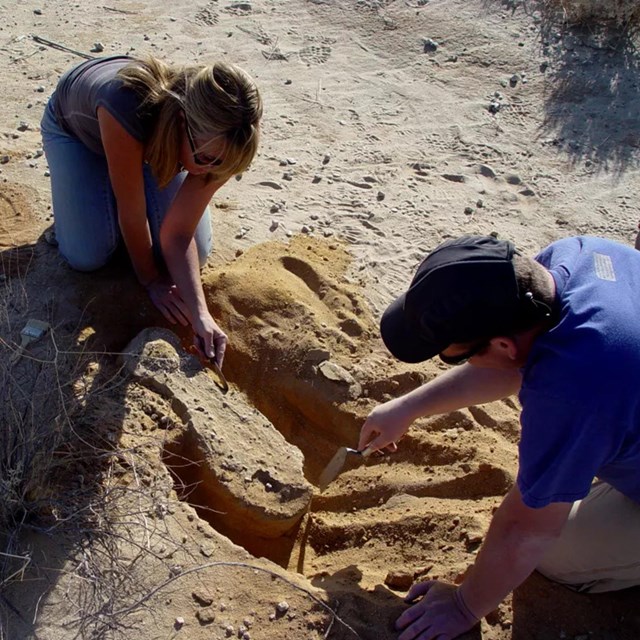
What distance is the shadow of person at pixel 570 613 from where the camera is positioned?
2543 mm

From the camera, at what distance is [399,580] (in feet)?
8.84

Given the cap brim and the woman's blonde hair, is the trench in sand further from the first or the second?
the cap brim

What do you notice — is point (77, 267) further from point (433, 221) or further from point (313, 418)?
point (433, 221)

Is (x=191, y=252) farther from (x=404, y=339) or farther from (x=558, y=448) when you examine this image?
(x=558, y=448)

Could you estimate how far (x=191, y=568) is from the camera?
99.7 inches

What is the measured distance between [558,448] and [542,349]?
23 cm

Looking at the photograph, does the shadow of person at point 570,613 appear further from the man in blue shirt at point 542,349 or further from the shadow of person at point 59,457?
the shadow of person at point 59,457

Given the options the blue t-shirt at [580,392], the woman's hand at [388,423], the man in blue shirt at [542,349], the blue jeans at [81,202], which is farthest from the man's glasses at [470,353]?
the blue jeans at [81,202]

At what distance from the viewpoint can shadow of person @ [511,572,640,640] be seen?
8.34 feet

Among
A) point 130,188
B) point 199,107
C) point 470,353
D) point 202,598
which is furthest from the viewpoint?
point 130,188

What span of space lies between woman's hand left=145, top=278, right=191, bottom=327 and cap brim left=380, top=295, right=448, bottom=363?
1.40 m

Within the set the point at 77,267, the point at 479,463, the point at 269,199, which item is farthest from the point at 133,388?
the point at 269,199

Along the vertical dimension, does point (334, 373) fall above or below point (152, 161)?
below

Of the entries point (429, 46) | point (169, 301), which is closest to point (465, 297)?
point (169, 301)
